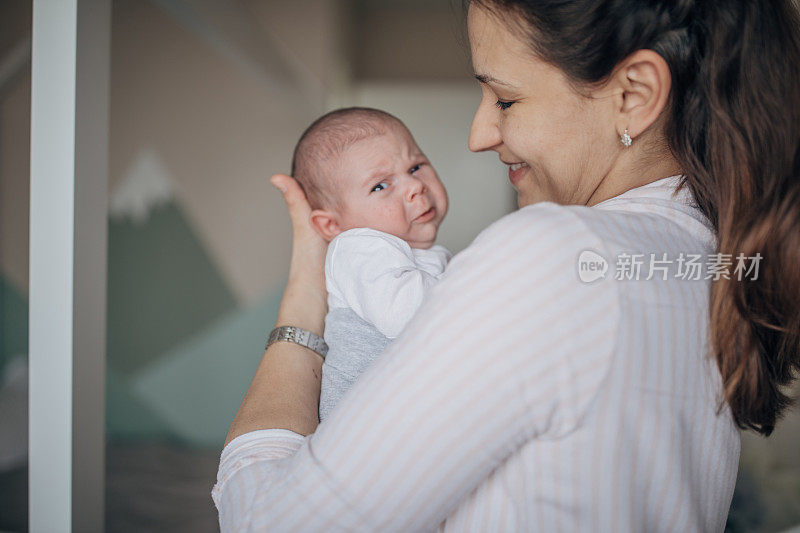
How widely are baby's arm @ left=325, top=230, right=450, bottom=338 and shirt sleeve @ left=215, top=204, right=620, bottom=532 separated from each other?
14.4 inches

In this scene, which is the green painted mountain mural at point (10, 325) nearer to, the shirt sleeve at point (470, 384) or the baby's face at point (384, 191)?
the baby's face at point (384, 191)

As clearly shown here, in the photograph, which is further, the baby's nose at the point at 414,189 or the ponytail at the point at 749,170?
the baby's nose at the point at 414,189

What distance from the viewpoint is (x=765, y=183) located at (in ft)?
1.96

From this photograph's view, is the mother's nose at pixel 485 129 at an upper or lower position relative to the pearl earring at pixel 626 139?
upper

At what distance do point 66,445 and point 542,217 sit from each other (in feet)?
2.58

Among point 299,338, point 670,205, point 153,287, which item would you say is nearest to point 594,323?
point 670,205

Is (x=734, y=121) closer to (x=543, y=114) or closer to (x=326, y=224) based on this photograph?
(x=543, y=114)

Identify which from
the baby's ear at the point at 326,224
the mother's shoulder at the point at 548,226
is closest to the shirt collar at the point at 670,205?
the mother's shoulder at the point at 548,226

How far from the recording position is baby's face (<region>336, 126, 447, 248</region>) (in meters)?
1.12

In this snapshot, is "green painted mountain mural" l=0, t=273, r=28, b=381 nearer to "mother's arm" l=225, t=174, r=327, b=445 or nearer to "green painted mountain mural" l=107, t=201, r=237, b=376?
"mother's arm" l=225, t=174, r=327, b=445

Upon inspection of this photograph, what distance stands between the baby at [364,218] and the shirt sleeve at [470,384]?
0.40 meters

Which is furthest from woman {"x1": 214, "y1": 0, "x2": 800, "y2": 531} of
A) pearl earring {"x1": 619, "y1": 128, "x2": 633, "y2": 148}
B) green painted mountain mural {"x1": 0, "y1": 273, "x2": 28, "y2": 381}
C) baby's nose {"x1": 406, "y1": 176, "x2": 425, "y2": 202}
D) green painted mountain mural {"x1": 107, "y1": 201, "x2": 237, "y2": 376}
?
green painted mountain mural {"x1": 107, "y1": 201, "x2": 237, "y2": 376}

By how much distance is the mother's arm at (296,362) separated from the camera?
728 mm

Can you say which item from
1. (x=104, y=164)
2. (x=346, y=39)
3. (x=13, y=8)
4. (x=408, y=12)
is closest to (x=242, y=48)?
(x=13, y=8)
